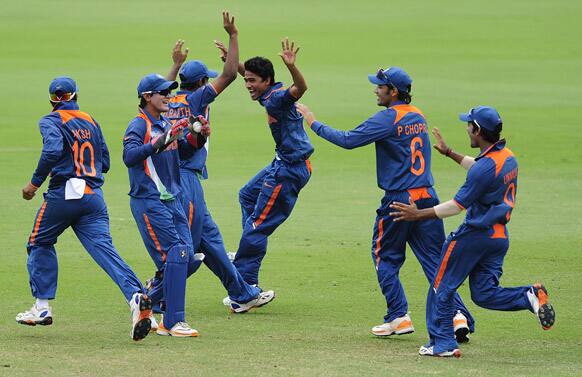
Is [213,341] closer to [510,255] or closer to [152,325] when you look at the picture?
[152,325]

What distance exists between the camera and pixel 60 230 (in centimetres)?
1031

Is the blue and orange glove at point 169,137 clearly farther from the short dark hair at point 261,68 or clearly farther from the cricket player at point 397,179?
the short dark hair at point 261,68

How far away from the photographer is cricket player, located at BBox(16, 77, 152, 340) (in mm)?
10047

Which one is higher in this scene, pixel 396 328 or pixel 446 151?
pixel 446 151

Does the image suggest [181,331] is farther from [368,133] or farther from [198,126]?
[368,133]

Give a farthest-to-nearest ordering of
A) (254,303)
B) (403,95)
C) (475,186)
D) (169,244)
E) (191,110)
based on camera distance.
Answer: (254,303)
(191,110)
(403,95)
(169,244)
(475,186)

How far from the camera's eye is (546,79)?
35250 millimetres

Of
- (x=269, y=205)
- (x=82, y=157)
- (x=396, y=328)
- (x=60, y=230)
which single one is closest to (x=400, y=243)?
(x=396, y=328)

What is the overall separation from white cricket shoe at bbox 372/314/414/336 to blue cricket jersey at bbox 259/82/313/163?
7.86 ft

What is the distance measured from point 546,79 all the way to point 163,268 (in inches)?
1045

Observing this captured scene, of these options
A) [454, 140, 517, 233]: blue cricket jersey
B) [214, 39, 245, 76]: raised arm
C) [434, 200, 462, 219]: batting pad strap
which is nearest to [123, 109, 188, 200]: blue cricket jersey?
[214, 39, 245, 76]: raised arm

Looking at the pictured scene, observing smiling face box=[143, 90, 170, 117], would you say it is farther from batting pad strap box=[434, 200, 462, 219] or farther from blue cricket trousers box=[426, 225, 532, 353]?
blue cricket trousers box=[426, 225, 532, 353]

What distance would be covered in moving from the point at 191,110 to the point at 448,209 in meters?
2.90

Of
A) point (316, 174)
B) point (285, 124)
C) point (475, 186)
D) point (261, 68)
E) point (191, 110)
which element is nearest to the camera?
point (475, 186)
